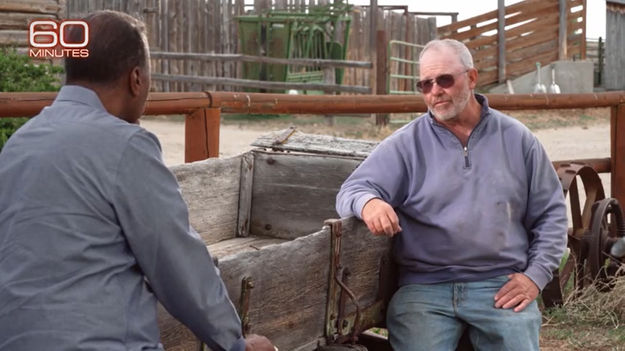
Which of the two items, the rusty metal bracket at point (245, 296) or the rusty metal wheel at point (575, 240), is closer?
the rusty metal bracket at point (245, 296)

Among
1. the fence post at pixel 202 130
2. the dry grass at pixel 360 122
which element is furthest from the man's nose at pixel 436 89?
the dry grass at pixel 360 122

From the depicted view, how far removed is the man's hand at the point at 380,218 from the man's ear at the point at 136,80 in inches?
49.4

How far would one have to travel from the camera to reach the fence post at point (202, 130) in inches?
185

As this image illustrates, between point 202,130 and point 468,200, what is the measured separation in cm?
176

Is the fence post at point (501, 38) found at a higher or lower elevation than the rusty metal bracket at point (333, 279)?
higher

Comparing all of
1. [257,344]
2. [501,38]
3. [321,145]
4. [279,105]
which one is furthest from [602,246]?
[501,38]

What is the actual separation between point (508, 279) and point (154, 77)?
14.9m

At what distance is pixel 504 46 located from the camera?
67.4 ft

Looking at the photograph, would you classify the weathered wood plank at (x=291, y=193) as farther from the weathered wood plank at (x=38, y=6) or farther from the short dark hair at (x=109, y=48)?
the weathered wood plank at (x=38, y=6)

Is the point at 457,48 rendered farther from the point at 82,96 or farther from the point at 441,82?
the point at 82,96

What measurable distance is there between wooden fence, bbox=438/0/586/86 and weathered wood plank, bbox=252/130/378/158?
1621 cm

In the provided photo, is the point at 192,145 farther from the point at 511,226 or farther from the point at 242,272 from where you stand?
the point at 242,272

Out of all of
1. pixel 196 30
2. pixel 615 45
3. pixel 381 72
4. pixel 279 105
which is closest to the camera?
pixel 279 105

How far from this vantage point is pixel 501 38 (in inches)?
806
